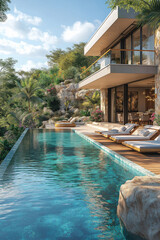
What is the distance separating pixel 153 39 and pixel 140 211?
12.5 meters

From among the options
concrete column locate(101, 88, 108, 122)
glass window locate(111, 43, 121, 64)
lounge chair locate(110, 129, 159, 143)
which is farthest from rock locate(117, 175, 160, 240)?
concrete column locate(101, 88, 108, 122)

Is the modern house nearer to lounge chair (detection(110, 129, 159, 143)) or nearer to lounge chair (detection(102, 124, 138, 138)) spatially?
lounge chair (detection(102, 124, 138, 138))

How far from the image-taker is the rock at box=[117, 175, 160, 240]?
300cm

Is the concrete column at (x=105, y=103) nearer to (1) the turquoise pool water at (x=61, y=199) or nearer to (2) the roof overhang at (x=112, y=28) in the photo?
(2) the roof overhang at (x=112, y=28)

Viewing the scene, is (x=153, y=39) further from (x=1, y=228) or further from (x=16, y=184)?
(x=1, y=228)

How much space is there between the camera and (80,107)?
96.3ft

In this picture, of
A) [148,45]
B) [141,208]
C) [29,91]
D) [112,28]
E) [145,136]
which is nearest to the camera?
[141,208]

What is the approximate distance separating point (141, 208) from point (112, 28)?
46.1ft

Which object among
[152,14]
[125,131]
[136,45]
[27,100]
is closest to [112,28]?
[136,45]

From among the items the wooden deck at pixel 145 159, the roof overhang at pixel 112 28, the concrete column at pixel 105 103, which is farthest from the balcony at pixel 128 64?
the concrete column at pixel 105 103

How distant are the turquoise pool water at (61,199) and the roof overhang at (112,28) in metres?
8.97

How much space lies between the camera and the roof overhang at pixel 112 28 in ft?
43.9

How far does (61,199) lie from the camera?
462 centimetres

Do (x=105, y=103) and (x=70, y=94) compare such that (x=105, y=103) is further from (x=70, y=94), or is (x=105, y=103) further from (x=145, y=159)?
(x=145, y=159)
